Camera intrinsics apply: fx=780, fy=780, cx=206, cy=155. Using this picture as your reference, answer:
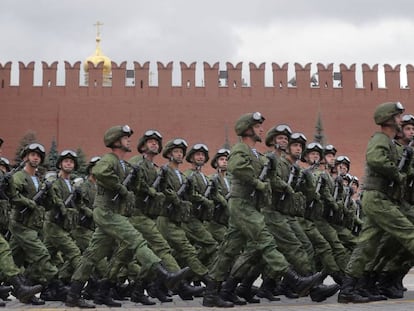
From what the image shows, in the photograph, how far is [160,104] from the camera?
40.5 m

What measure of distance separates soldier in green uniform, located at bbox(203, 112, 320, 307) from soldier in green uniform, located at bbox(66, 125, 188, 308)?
0.41 m

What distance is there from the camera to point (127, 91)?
40531 millimetres

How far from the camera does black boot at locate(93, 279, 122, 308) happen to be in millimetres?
8188

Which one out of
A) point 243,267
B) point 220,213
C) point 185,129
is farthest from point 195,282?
point 185,129

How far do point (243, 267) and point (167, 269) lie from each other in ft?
3.23

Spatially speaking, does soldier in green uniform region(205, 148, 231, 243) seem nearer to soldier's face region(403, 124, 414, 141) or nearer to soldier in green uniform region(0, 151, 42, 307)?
soldier's face region(403, 124, 414, 141)

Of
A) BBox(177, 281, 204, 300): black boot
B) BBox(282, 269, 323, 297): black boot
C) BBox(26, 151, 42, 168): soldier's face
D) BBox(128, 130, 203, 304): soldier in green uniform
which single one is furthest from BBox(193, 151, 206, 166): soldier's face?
BBox(282, 269, 323, 297): black boot

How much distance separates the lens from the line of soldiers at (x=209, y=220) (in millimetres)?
7297

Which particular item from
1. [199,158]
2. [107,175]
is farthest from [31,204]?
[199,158]

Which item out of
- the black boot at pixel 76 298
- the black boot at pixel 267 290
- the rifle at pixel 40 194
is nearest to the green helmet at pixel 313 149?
the black boot at pixel 267 290

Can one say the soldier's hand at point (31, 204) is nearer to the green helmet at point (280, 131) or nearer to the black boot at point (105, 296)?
the black boot at point (105, 296)

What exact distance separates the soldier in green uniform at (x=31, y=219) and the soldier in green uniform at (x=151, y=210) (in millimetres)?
987

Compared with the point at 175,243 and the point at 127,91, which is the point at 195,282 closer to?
the point at 175,243

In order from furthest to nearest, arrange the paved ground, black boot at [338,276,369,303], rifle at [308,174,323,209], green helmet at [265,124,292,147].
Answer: rifle at [308,174,323,209] → green helmet at [265,124,292,147] → black boot at [338,276,369,303] → the paved ground
